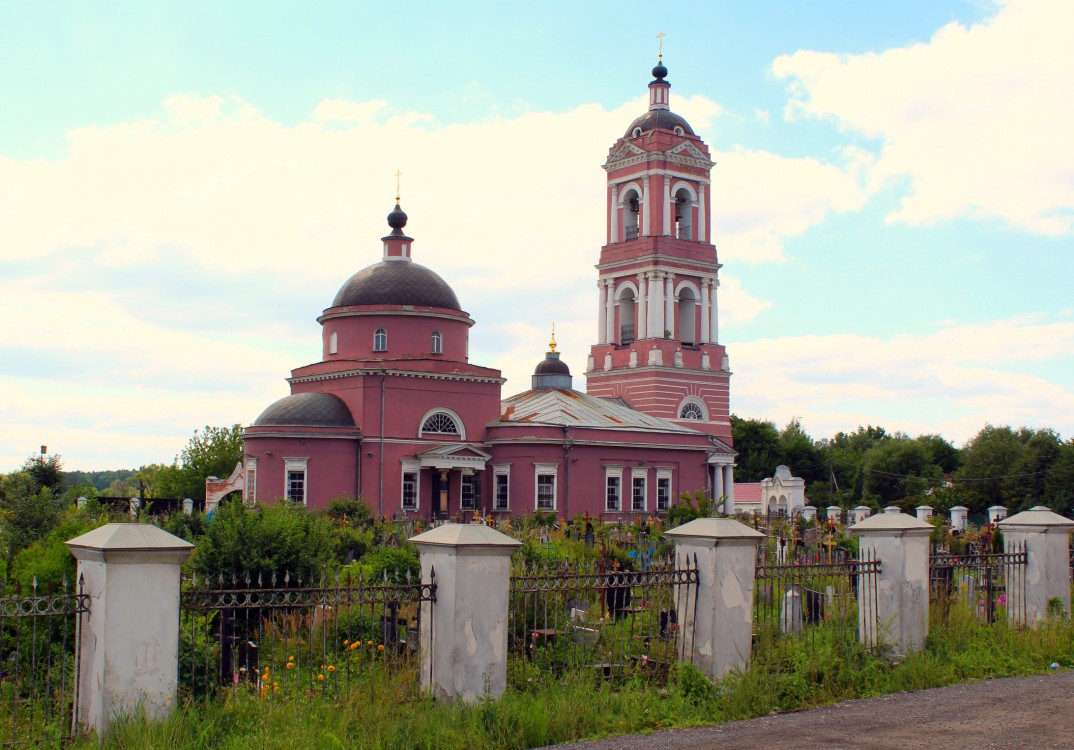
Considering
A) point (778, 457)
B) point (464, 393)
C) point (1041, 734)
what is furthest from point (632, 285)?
point (1041, 734)

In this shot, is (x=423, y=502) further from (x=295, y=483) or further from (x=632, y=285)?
(x=632, y=285)

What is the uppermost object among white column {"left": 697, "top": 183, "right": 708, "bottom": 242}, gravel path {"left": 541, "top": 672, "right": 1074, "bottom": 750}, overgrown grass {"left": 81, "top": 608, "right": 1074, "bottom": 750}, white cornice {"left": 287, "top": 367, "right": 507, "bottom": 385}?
white column {"left": 697, "top": 183, "right": 708, "bottom": 242}

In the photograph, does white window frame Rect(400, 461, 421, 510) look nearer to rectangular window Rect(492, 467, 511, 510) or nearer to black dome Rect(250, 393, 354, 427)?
black dome Rect(250, 393, 354, 427)

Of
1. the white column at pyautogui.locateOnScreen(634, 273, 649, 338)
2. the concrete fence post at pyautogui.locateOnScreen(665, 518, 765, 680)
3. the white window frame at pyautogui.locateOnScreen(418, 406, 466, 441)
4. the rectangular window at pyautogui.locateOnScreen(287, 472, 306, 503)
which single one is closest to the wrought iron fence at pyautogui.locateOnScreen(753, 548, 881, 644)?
the concrete fence post at pyautogui.locateOnScreen(665, 518, 765, 680)

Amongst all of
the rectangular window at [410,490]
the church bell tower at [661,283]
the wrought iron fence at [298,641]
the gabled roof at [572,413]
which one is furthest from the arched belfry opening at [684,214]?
the wrought iron fence at [298,641]

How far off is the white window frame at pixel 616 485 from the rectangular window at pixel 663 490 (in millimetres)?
1639

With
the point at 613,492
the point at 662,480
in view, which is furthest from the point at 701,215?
the point at 613,492

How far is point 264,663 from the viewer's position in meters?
10.4

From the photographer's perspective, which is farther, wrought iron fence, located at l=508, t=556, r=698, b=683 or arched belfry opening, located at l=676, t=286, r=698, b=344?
arched belfry opening, located at l=676, t=286, r=698, b=344

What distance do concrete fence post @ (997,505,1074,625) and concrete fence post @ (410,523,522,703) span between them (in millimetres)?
6549

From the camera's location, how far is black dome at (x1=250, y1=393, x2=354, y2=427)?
108 ft

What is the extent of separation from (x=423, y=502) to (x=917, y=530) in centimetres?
2409

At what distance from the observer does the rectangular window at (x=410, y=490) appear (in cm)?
3403

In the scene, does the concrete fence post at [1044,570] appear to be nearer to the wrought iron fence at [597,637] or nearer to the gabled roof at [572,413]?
the wrought iron fence at [597,637]
